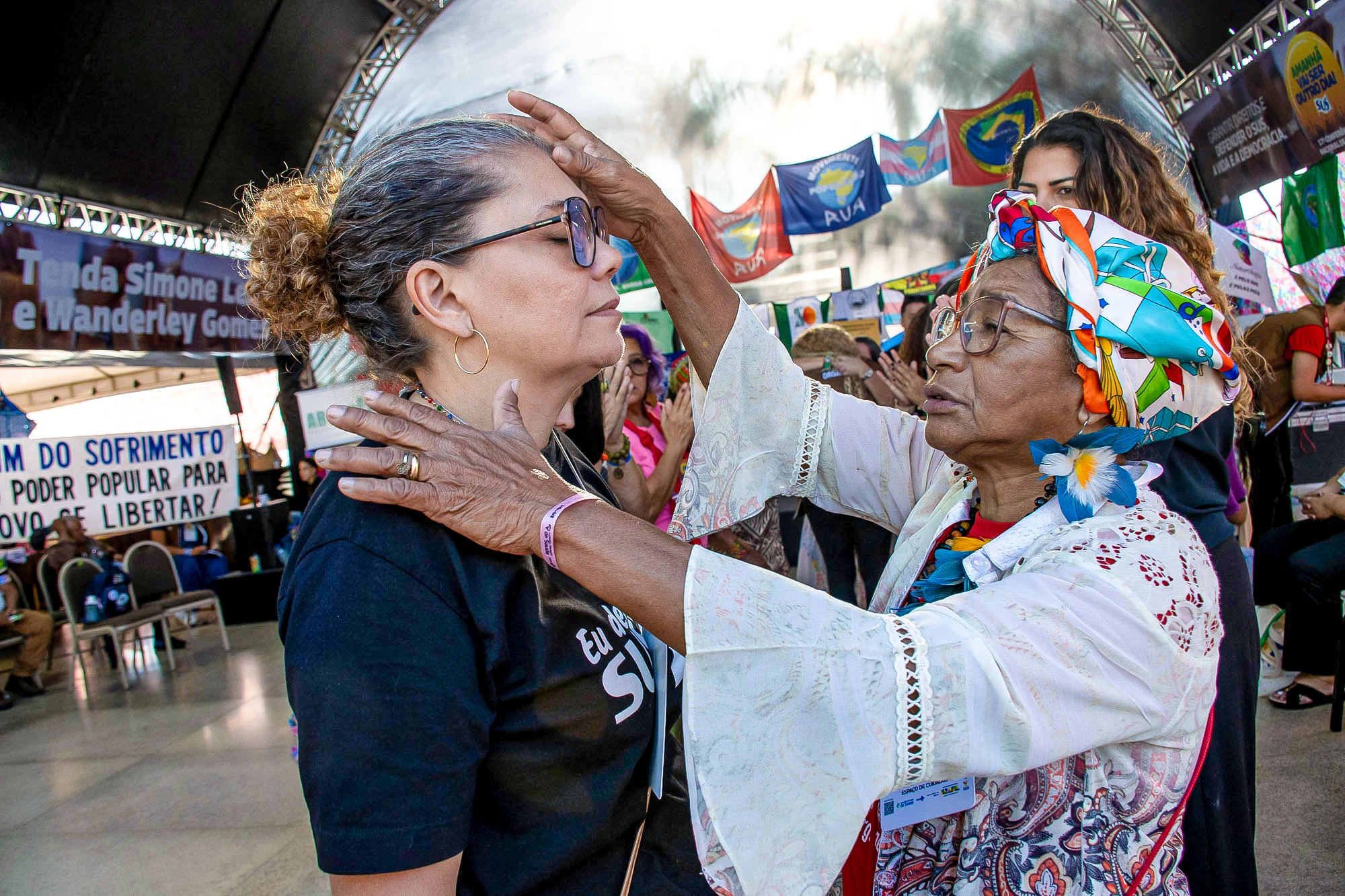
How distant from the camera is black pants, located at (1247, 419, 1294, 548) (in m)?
5.53

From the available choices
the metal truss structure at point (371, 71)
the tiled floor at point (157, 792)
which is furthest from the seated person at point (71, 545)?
the metal truss structure at point (371, 71)

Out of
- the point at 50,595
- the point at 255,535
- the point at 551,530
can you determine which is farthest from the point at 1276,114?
the point at 50,595

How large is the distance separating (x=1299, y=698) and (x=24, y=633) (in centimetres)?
897

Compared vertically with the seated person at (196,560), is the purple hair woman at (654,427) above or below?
above

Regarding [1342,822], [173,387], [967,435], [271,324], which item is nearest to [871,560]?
[1342,822]

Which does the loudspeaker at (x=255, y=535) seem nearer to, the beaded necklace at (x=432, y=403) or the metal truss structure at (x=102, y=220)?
the metal truss structure at (x=102, y=220)

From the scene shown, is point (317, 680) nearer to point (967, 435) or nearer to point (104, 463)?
point (967, 435)

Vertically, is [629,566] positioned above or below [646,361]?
below

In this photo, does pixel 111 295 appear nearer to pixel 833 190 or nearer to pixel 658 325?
pixel 658 325

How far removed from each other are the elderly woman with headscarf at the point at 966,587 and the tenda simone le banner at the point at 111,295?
6328 mm

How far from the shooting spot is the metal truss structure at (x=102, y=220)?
25.0 ft

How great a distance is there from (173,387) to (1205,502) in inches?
456

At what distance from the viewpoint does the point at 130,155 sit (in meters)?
8.39

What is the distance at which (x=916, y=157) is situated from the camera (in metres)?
11.2
